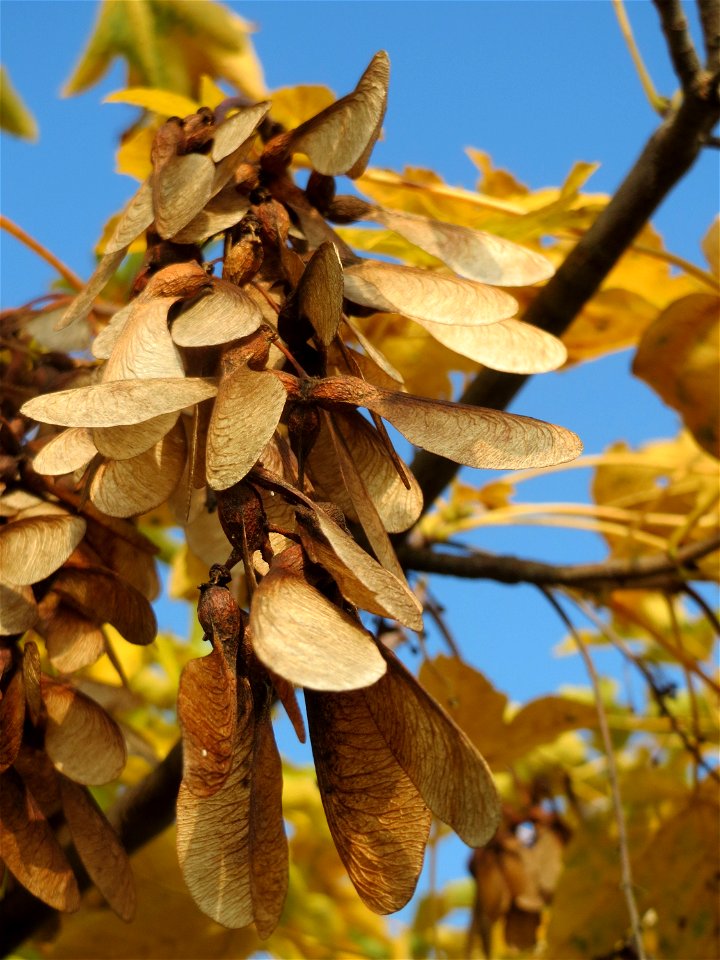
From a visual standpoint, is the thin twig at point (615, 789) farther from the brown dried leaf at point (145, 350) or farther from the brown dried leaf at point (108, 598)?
the brown dried leaf at point (145, 350)

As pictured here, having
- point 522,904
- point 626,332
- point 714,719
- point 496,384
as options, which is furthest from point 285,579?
point 714,719

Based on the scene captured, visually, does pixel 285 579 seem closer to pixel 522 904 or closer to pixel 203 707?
pixel 203 707

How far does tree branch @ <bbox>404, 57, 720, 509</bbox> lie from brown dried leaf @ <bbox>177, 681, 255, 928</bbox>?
52 centimetres

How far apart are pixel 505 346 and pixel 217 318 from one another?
17 centimetres

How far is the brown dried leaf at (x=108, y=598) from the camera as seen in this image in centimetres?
64

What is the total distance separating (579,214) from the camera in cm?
99

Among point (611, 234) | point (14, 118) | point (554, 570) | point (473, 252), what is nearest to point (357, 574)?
point (473, 252)

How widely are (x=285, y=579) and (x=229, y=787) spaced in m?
0.09

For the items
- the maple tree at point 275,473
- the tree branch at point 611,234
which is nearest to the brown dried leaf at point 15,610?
the maple tree at point 275,473

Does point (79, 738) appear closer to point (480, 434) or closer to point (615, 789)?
point (480, 434)

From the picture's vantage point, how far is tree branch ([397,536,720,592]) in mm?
1218

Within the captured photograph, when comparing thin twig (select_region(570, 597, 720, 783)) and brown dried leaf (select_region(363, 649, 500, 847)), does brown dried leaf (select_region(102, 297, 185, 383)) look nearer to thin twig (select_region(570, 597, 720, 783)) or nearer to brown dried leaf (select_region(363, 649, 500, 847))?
brown dried leaf (select_region(363, 649, 500, 847))

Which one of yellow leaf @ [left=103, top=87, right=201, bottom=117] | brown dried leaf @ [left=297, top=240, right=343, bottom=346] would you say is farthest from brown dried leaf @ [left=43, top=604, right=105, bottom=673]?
yellow leaf @ [left=103, top=87, right=201, bottom=117]

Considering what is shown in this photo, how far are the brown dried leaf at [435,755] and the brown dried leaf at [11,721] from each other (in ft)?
0.65
